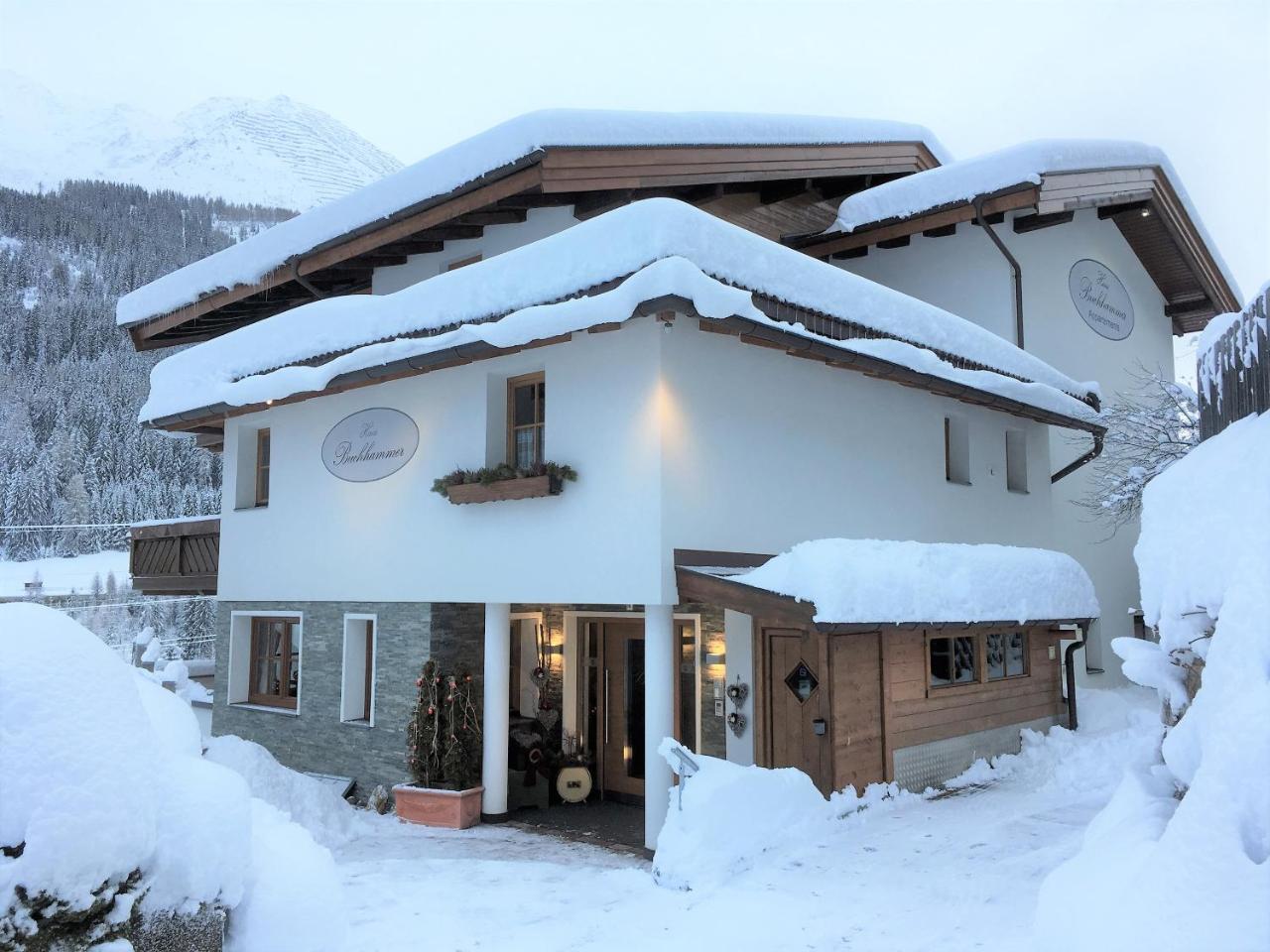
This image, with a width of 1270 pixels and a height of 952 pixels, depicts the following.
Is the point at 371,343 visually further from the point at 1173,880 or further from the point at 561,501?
the point at 1173,880

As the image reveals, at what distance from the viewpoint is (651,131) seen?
1077 cm

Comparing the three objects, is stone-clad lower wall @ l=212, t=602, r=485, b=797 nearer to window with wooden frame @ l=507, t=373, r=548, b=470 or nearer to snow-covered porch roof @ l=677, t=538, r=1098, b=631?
window with wooden frame @ l=507, t=373, r=548, b=470

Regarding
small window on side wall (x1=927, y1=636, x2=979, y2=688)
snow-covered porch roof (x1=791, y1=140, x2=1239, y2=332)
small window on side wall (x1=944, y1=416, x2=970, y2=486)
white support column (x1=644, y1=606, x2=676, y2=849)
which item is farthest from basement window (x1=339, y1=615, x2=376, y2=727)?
snow-covered porch roof (x1=791, y1=140, x2=1239, y2=332)

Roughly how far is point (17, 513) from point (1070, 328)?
53923 millimetres

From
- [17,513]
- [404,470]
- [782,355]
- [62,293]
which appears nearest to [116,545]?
[17,513]

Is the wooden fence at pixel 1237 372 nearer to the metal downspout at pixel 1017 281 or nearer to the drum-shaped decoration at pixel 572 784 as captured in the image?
the drum-shaped decoration at pixel 572 784

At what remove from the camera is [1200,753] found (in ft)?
12.1

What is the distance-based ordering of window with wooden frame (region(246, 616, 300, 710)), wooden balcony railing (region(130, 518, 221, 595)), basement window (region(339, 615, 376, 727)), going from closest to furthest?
basement window (region(339, 615, 376, 727))
window with wooden frame (region(246, 616, 300, 710))
wooden balcony railing (region(130, 518, 221, 595))

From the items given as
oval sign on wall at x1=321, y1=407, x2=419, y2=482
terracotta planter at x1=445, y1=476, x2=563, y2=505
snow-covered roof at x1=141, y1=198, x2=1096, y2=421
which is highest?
snow-covered roof at x1=141, y1=198, x2=1096, y2=421

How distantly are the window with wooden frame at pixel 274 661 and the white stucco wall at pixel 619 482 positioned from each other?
0.53 meters

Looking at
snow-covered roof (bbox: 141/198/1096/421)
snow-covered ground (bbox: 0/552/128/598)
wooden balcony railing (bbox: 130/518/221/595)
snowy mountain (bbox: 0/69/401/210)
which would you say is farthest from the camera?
snowy mountain (bbox: 0/69/401/210)

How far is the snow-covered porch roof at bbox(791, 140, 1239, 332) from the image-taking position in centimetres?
1370

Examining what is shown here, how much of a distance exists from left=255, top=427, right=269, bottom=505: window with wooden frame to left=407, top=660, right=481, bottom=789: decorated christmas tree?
14.6 feet

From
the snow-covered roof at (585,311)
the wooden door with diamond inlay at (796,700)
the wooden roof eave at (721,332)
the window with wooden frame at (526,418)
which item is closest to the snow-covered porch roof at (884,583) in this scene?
the wooden door with diamond inlay at (796,700)
